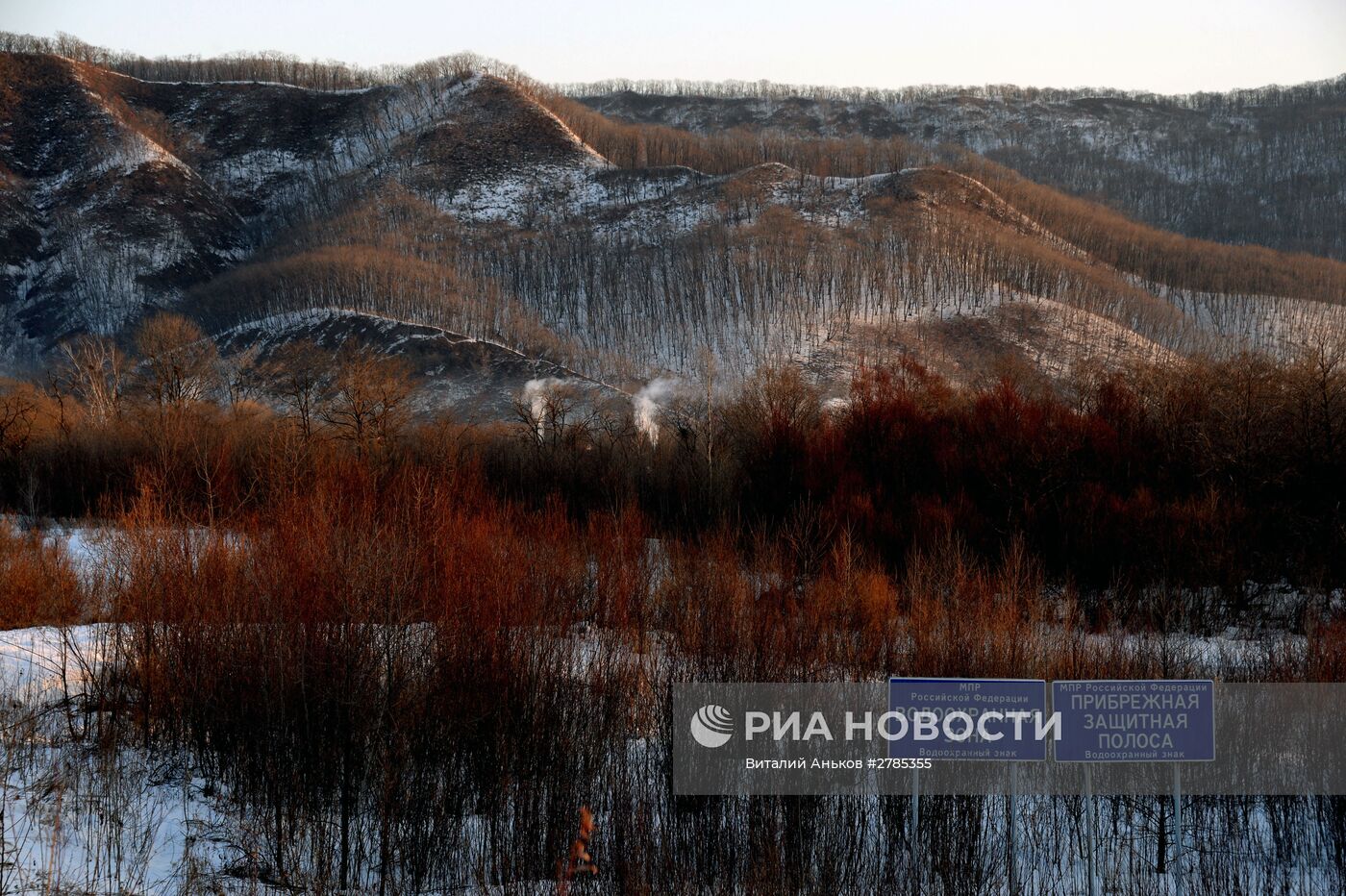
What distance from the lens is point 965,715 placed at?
854 cm

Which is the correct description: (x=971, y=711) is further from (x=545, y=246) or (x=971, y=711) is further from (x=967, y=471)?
(x=545, y=246)

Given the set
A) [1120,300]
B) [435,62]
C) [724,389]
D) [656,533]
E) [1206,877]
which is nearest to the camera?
[1206,877]

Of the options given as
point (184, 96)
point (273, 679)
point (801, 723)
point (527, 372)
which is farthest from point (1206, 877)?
point (184, 96)

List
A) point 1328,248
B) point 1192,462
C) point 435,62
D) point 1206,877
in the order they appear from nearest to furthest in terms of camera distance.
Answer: point 1206,877 → point 1192,462 → point 1328,248 → point 435,62

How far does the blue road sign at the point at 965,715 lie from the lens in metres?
7.99

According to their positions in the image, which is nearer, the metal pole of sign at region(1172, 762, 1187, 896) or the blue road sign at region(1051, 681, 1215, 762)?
the blue road sign at region(1051, 681, 1215, 762)

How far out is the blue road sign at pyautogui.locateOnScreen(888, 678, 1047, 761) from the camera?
7988 millimetres

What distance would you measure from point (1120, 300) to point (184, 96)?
141246 mm

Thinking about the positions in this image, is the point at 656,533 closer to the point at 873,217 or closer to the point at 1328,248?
the point at 873,217

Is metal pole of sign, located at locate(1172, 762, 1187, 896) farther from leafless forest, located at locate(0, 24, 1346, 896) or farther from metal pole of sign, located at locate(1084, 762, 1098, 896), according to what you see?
metal pole of sign, located at locate(1084, 762, 1098, 896)

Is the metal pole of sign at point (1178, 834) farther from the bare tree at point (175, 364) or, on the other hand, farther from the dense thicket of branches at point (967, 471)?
the bare tree at point (175, 364)

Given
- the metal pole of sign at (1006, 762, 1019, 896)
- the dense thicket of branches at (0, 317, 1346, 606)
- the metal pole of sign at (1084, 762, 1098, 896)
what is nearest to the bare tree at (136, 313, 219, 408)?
the dense thicket of branches at (0, 317, 1346, 606)

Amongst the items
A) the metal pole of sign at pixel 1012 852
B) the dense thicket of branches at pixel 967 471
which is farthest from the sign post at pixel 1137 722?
the dense thicket of branches at pixel 967 471

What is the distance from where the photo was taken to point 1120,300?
108 m
